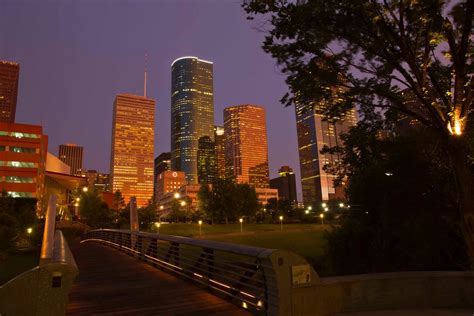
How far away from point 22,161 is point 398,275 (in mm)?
89427

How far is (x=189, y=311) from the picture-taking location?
6.59m

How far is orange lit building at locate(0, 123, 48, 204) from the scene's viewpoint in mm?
76688

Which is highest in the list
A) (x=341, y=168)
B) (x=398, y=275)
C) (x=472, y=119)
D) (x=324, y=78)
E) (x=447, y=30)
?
(x=447, y=30)

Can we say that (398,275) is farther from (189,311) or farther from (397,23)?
(397,23)

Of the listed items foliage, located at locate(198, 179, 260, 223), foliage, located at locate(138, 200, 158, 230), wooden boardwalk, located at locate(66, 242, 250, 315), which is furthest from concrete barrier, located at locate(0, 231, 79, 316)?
foliage, located at locate(198, 179, 260, 223)

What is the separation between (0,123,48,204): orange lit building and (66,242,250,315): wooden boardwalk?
78.9m

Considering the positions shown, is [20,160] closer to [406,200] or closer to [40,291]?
[406,200]

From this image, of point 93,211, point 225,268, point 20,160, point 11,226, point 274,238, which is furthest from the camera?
point 20,160

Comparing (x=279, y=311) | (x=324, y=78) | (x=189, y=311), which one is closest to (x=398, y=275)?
(x=279, y=311)

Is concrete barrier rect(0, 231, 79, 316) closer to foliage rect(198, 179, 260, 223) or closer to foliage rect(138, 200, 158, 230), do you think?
foliage rect(138, 200, 158, 230)

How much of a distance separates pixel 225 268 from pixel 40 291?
5224mm

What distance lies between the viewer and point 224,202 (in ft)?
292

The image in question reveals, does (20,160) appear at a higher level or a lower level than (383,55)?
higher

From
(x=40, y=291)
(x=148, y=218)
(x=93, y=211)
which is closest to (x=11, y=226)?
(x=40, y=291)
